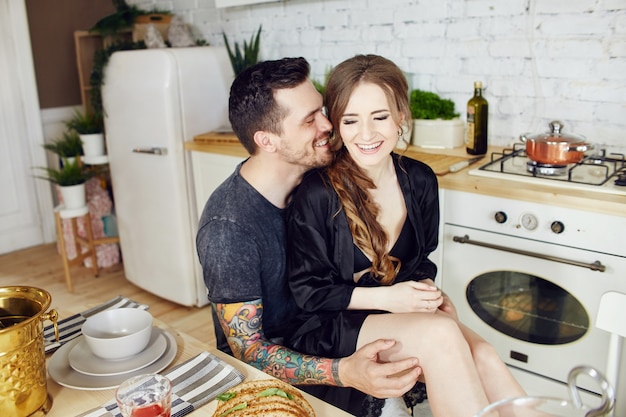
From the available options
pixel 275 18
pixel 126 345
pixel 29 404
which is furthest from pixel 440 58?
pixel 29 404

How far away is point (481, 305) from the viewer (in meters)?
2.11

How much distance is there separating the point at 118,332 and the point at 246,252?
→ 0.39 m

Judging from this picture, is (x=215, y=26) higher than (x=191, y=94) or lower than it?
higher

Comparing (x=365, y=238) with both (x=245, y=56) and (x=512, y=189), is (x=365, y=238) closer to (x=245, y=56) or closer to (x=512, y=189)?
(x=512, y=189)

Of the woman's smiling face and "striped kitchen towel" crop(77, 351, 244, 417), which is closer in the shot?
"striped kitchen towel" crop(77, 351, 244, 417)

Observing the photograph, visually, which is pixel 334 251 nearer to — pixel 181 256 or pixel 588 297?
pixel 588 297

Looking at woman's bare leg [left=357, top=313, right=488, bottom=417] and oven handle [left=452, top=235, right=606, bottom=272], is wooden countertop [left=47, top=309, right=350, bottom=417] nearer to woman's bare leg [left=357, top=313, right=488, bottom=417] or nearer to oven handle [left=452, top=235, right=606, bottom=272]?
woman's bare leg [left=357, top=313, right=488, bottom=417]

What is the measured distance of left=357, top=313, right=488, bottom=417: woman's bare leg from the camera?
1.18m

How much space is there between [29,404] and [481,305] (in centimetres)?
158

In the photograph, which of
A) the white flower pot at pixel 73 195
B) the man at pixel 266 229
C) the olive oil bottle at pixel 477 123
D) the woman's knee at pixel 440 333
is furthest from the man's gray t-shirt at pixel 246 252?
the white flower pot at pixel 73 195

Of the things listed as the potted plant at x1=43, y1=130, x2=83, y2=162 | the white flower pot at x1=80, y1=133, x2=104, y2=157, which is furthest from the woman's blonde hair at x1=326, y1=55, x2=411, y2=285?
the potted plant at x1=43, y1=130, x2=83, y2=162

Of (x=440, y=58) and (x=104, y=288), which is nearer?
(x=440, y=58)

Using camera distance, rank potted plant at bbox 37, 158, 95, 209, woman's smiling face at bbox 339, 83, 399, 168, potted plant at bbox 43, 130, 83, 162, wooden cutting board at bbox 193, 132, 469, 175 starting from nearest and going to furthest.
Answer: woman's smiling face at bbox 339, 83, 399, 168 < wooden cutting board at bbox 193, 132, 469, 175 < potted plant at bbox 37, 158, 95, 209 < potted plant at bbox 43, 130, 83, 162

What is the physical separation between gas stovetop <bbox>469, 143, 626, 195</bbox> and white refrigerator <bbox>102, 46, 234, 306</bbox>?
1.48m
